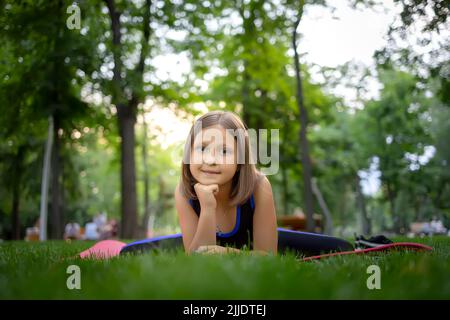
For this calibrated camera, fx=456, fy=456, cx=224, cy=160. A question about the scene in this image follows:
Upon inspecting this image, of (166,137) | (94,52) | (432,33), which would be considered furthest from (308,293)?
(166,137)

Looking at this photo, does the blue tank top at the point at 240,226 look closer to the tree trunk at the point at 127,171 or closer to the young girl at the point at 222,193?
the young girl at the point at 222,193

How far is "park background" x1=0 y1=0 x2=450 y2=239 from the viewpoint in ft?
25.6

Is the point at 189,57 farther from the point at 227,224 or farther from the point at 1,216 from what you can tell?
the point at 1,216

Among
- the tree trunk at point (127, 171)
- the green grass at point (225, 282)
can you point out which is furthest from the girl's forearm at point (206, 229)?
the tree trunk at point (127, 171)

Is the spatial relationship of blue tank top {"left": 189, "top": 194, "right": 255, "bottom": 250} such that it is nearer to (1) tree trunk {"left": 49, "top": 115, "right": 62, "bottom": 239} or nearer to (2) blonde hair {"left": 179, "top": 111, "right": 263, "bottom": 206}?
(2) blonde hair {"left": 179, "top": 111, "right": 263, "bottom": 206}

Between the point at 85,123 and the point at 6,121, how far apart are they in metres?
3.43

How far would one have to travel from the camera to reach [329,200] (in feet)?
103

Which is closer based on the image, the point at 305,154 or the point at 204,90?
the point at 305,154

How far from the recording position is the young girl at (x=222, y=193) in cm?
320

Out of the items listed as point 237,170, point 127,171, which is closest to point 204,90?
point 127,171

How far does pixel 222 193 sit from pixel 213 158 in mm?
445

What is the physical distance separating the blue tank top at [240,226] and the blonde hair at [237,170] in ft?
0.30

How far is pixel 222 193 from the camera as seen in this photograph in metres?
3.57

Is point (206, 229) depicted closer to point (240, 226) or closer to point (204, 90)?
point (240, 226)
